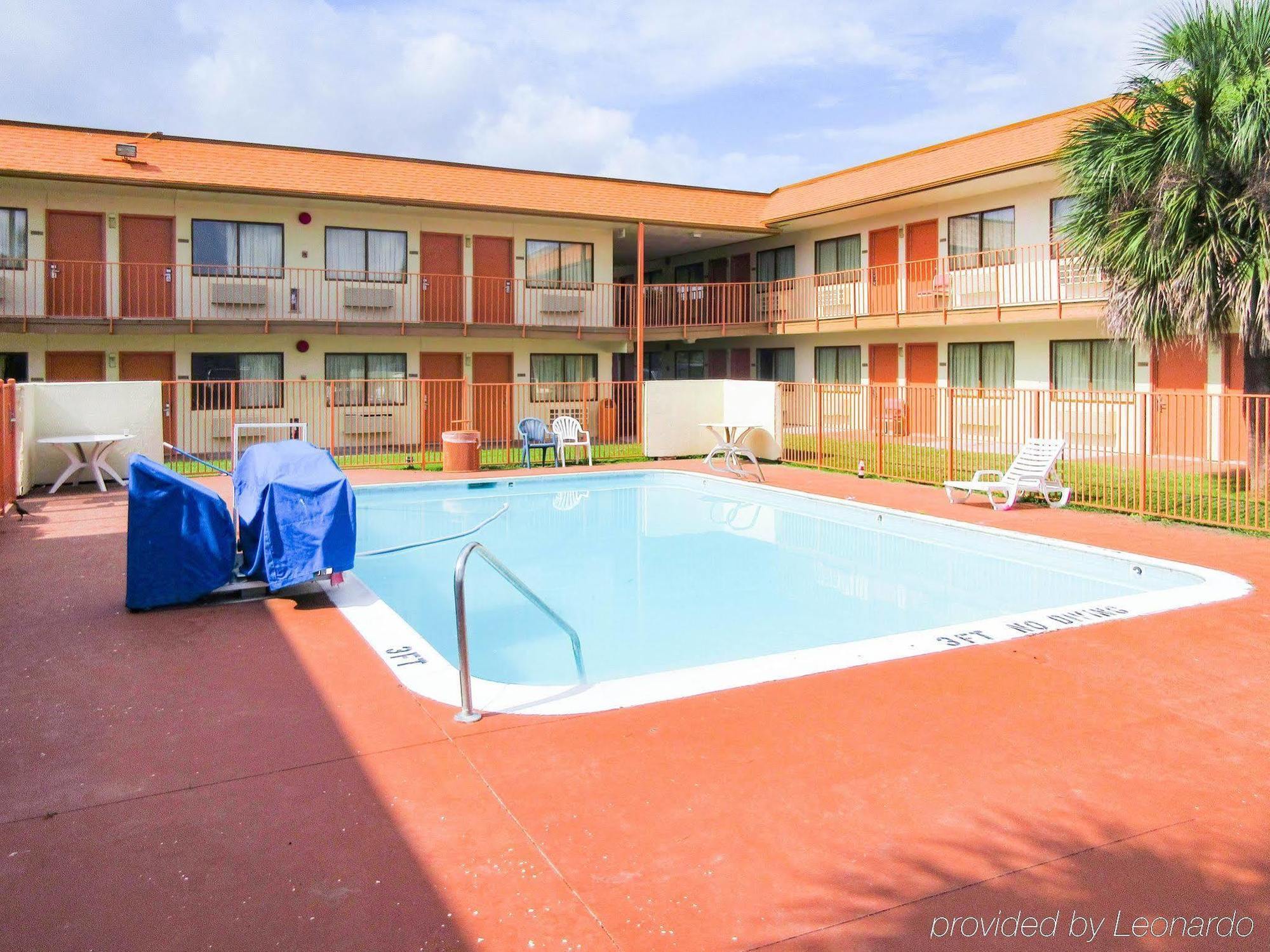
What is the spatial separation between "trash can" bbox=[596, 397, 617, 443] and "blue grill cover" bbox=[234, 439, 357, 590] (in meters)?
13.8

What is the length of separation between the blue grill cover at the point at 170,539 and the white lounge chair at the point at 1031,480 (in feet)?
31.4

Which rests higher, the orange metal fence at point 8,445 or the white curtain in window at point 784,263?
→ the white curtain in window at point 784,263

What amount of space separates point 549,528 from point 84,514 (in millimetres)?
5741

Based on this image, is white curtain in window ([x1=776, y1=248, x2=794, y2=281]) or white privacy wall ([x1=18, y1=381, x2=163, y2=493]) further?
white curtain in window ([x1=776, y1=248, x2=794, y2=281])

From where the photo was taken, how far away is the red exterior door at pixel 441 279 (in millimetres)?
23469

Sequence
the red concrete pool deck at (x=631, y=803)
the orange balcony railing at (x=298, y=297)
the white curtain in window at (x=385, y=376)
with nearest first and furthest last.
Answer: the red concrete pool deck at (x=631, y=803)
the orange balcony railing at (x=298, y=297)
the white curtain in window at (x=385, y=376)

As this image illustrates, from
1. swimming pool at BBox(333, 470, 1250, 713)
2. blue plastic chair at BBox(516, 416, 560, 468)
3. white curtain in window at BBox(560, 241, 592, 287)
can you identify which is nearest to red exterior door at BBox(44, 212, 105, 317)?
blue plastic chair at BBox(516, 416, 560, 468)

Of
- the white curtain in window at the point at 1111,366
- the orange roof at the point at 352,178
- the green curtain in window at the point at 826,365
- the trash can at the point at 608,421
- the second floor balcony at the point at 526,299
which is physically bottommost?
the trash can at the point at 608,421

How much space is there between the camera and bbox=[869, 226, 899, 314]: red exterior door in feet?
77.5

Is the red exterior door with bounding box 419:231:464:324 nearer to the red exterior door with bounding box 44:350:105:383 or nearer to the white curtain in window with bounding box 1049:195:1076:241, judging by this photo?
the red exterior door with bounding box 44:350:105:383

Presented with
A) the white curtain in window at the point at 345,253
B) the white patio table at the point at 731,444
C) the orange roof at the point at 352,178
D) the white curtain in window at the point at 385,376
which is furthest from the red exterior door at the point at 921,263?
the white curtain in window at the point at 345,253

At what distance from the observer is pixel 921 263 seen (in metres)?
23.1

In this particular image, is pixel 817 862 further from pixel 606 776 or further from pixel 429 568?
pixel 429 568

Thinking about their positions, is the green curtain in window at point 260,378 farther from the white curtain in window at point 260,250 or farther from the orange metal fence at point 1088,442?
the orange metal fence at point 1088,442
